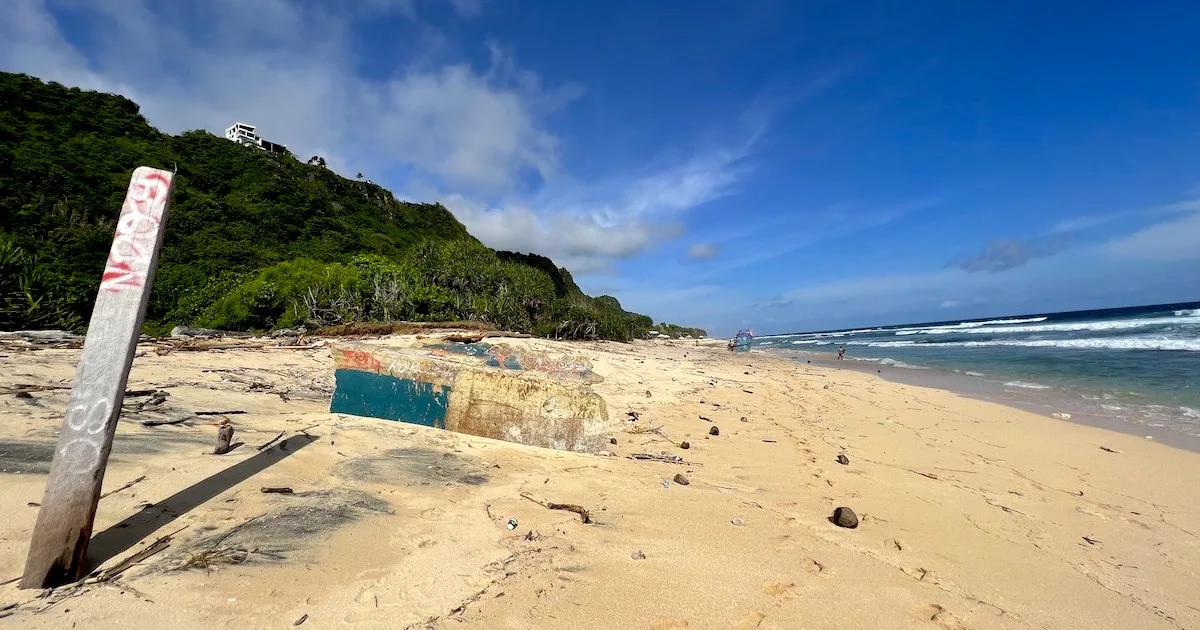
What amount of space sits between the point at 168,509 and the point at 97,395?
0.71 metres

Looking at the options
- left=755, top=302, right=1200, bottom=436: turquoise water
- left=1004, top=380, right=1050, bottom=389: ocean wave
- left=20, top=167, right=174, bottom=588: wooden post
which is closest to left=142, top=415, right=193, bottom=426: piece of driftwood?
left=20, top=167, right=174, bottom=588: wooden post

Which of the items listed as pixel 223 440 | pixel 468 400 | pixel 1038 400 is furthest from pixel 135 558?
pixel 1038 400

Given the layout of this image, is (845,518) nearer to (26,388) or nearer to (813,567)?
(813,567)

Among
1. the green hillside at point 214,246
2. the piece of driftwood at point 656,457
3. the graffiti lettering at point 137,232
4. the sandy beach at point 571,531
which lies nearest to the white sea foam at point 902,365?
the sandy beach at point 571,531

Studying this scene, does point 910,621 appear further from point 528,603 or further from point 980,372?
point 980,372

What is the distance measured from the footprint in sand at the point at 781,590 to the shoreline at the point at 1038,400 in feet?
23.7

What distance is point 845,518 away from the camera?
10.5 ft

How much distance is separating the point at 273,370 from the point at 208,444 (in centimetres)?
431

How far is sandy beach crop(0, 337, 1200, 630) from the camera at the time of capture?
1.93 metres

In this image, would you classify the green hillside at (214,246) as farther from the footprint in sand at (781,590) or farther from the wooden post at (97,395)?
the footprint in sand at (781,590)

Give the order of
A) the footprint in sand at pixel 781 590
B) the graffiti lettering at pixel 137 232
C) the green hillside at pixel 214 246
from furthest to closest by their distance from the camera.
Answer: the green hillside at pixel 214 246 < the footprint in sand at pixel 781 590 < the graffiti lettering at pixel 137 232

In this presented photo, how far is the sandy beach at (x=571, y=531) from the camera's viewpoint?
1.93 m

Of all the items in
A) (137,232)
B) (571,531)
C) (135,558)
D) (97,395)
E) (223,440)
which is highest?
(137,232)

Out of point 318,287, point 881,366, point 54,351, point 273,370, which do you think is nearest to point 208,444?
point 273,370
